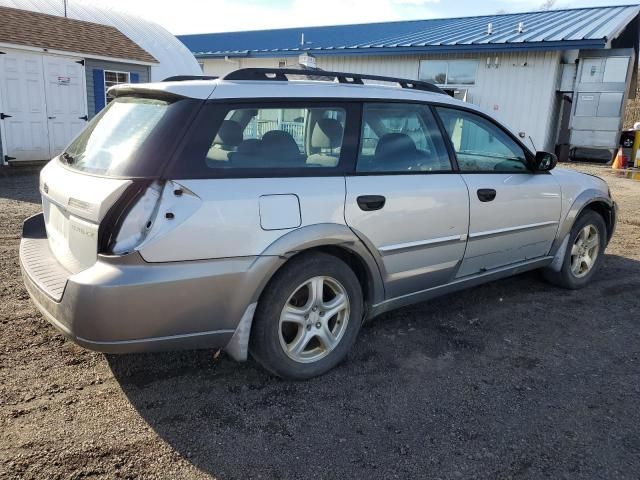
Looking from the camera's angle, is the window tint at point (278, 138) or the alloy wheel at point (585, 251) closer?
the window tint at point (278, 138)

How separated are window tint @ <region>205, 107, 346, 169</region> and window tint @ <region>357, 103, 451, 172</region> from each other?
0.21 meters

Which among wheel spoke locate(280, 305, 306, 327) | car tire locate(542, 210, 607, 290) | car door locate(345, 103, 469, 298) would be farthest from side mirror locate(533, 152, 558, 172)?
wheel spoke locate(280, 305, 306, 327)

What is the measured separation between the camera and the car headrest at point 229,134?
278 cm

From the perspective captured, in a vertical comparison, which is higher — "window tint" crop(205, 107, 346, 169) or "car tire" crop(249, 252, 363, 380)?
"window tint" crop(205, 107, 346, 169)

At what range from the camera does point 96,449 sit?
251 cm

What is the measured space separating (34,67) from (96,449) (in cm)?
1245

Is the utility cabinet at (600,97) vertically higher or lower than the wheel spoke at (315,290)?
higher

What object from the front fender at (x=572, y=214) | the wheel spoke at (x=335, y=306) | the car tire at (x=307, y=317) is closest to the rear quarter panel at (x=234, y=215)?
the car tire at (x=307, y=317)

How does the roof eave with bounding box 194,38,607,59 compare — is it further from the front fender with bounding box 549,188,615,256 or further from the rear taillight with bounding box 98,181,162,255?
the rear taillight with bounding box 98,181,162,255

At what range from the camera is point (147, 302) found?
2.51 metres

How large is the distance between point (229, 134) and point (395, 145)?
1197 mm

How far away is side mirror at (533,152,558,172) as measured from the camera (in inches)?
171

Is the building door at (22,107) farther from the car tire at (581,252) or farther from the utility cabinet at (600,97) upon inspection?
the utility cabinet at (600,97)

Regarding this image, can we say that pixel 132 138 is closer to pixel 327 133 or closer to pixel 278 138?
pixel 278 138
